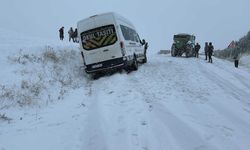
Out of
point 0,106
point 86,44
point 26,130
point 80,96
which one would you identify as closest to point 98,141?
→ point 26,130

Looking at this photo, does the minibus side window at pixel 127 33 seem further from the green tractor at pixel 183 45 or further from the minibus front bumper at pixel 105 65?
the green tractor at pixel 183 45

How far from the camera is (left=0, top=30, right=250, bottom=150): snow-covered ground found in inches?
292

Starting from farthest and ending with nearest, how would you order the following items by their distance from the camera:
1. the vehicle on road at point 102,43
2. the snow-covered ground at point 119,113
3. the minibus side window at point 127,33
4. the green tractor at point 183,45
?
the green tractor at point 183,45 → the minibus side window at point 127,33 → the vehicle on road at point 102,43 → the snow-covered ground at point 119,113

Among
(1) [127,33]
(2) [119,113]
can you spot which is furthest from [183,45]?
(2) [119,113]

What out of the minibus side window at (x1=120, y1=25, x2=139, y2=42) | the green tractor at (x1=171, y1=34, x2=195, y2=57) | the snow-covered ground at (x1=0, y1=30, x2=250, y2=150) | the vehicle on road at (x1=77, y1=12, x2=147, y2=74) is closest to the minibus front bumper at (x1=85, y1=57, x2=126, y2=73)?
the vehicle on road at (x1=77, y1=12, x2=147, y2=74)

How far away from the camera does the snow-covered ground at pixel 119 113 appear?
7.42m

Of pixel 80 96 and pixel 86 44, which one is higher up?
pixel 86 44

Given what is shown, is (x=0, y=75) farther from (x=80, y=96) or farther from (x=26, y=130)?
(x=26, y=130)

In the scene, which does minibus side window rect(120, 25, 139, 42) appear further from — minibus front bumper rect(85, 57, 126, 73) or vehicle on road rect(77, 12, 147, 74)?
minibus front bumper rect(85, 57, 126, 73)

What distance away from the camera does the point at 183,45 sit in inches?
1497

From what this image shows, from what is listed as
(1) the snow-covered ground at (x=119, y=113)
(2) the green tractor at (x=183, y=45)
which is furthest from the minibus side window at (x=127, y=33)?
(2) the green tractor at (x=183, y=45)

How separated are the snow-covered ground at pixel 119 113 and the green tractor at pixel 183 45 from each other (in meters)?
21.4

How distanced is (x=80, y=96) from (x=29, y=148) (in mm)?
5321

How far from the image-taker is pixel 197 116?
9.09 metres
